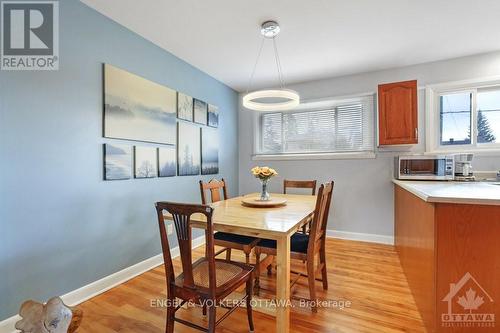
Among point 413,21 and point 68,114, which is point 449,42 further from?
point 68,114

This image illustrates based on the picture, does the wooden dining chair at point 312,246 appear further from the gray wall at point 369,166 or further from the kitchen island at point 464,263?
the gray wall at point 369,166

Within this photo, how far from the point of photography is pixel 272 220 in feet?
5.37

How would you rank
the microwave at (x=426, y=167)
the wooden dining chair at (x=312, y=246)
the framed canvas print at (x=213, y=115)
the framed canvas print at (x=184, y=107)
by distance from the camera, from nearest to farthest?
the wooden dining chair at (x=312, y=246) → the microwave at (x=426, y=167) → the framed canvas print at (x=184, y=107) → the framed canvas print at (x=213, y=115)

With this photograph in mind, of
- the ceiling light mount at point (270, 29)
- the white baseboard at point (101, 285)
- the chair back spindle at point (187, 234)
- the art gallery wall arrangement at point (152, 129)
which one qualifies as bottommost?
the white baseboard at point (101, 285)

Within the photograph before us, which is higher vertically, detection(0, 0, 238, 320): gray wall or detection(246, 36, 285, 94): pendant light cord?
detection(246, 36, 285, 94): pendant light cord

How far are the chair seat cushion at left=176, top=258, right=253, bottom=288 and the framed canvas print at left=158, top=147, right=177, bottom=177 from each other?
1.45 metres

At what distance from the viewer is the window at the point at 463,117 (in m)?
2.91

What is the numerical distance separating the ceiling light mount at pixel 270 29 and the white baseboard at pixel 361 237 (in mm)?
2801

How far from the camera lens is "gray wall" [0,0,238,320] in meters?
1.59

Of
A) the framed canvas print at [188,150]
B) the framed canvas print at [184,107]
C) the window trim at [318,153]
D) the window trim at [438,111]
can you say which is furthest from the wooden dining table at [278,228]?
the window trim at [438,111]

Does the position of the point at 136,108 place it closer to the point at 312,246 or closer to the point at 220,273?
the point at 220,273

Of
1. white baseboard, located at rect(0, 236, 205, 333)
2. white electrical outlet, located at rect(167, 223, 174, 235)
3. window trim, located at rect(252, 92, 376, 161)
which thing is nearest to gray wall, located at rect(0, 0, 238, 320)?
white baseboard, located at rect(0, 236, 205, 333)

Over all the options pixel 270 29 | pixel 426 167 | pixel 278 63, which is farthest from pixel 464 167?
pixel 270 29

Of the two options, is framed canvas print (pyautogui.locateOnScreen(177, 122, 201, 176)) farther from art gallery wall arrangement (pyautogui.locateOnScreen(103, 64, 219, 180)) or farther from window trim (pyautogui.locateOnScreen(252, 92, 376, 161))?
window trim (pyautogui.locateOnScreen(252, 92, 376, 161))
